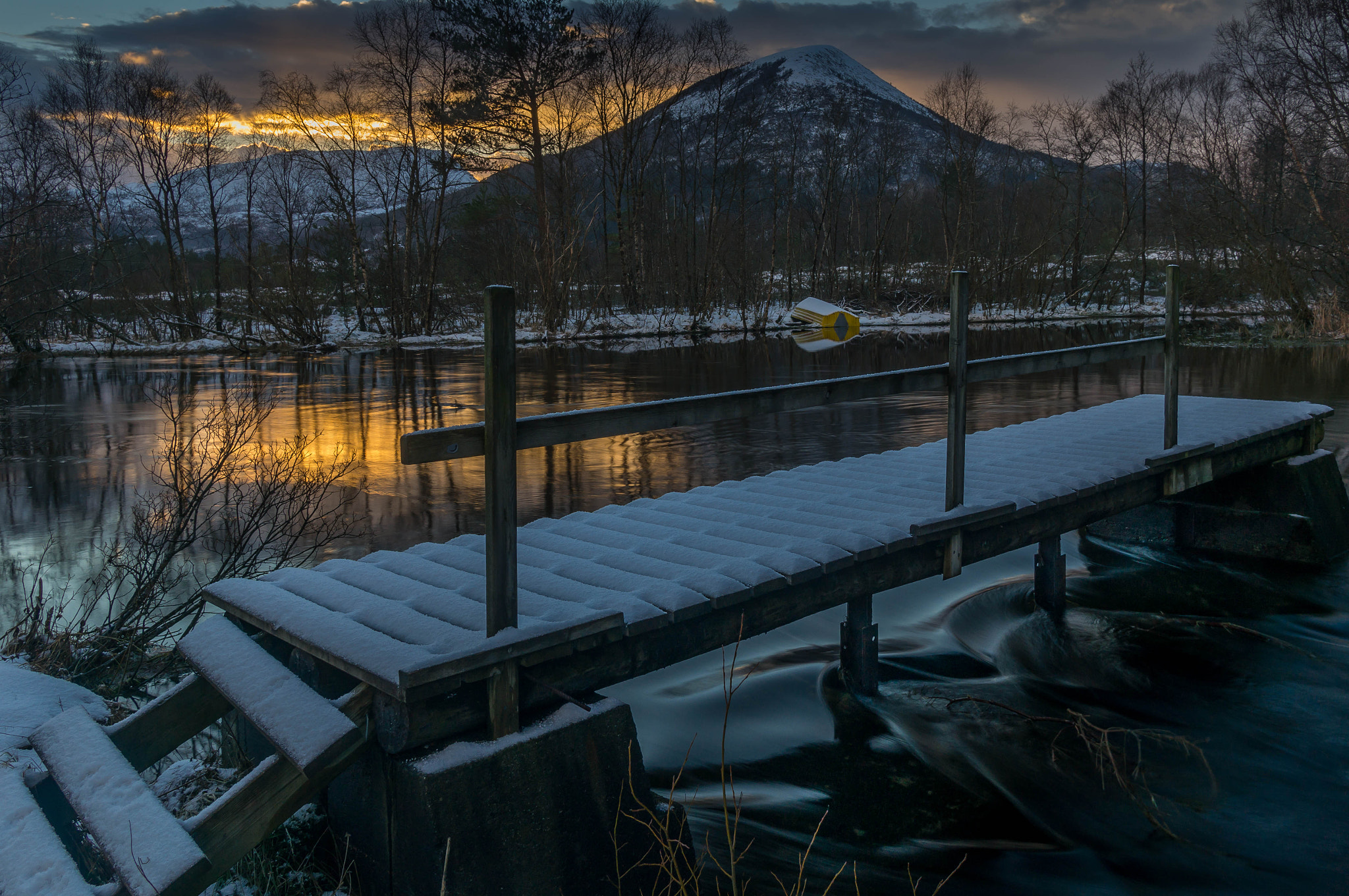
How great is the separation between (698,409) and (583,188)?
38064 millimetres

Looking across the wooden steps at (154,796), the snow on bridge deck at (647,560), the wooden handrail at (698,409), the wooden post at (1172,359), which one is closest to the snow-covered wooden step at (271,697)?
the wooden steps at (154,796)

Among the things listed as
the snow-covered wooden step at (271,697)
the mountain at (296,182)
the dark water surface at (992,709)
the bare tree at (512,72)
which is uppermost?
the bare tree at (512,72)

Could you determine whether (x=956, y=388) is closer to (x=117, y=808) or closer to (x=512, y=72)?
(x=117, y=808)

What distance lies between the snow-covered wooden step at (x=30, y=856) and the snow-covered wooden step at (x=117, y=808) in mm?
88

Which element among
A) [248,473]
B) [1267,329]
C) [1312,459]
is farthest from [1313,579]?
[1267,329]

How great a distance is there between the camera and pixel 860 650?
552 cm

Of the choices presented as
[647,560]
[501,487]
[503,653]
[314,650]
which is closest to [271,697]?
[314,650]

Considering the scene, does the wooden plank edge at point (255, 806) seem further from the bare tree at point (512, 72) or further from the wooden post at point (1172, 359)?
the bare tree at point (512, 72)

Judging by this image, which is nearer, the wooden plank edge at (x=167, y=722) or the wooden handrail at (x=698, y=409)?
the wooden handrail at (x=698, y=409)

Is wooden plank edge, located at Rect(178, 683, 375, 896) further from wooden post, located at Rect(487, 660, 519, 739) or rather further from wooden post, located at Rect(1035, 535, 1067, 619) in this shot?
wooden post, located at Rect(1035, 535, 1067, 619)

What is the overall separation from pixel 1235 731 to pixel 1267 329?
2924cm

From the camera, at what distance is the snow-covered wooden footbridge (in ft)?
9.60

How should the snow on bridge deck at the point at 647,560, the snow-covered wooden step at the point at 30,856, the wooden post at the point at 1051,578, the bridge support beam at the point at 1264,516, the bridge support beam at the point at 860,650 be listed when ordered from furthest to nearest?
the bridge support beam at the point at 1264,516 → the wooden post at the point at 1051,578 → the bridge support beam at the point at 860,650 → the snow on bridge deck at the point at 647,560 → the snow-covered wooden step at the point at 30,856

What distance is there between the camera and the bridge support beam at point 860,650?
548cm
